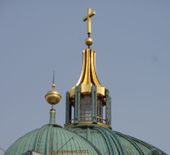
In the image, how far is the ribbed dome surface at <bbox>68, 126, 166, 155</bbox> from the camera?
49.7 m

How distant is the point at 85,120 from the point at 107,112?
99.0 inches

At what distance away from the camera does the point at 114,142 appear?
50469 mm

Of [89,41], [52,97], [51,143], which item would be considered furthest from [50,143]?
[89,41]

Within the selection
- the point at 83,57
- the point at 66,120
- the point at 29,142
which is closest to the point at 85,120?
the point at 66,120

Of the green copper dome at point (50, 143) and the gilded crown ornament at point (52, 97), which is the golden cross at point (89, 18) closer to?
the gilded crown ornament at point (52, 97)

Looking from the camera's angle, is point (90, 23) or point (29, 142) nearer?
point (29, 142)

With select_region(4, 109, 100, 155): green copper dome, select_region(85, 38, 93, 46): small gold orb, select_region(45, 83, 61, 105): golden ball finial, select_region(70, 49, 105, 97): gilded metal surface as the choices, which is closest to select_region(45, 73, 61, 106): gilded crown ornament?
select_region(45, 83, 61, 105): golden ball finial

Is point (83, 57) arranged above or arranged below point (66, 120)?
above

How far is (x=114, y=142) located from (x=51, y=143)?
9877 mm

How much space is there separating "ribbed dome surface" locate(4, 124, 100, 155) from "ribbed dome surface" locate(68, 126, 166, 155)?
278 inches

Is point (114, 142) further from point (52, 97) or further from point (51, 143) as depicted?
point (51, 143)

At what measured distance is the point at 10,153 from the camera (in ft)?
137

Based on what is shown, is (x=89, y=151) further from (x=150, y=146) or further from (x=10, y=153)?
(x=150, y=146)

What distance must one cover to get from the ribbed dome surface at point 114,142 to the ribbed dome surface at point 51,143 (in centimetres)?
707
